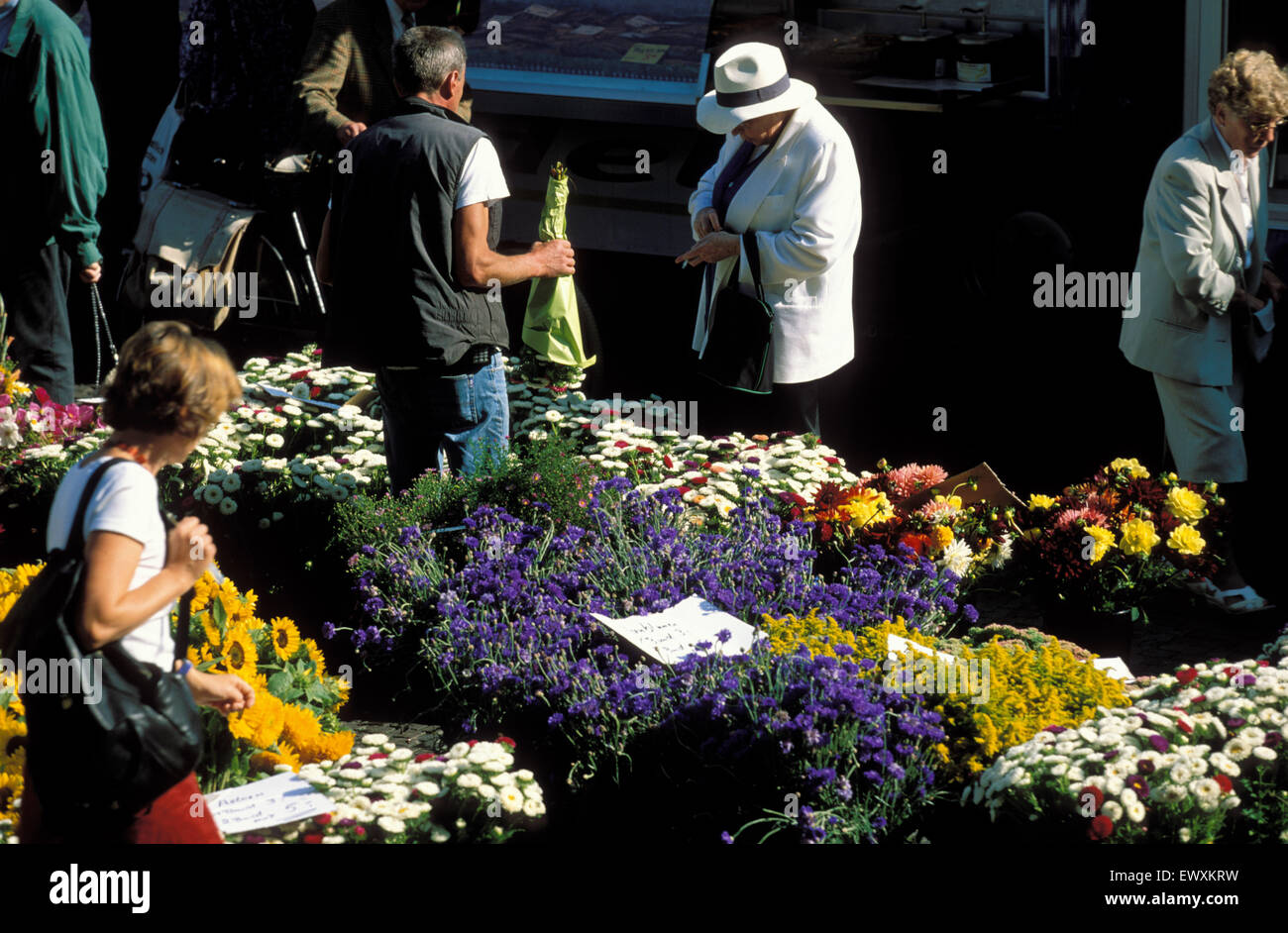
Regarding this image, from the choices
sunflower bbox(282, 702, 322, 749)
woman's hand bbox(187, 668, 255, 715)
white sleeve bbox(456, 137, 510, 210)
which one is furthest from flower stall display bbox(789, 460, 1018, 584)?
woman's hand bbox(187, 668, 255, 715)

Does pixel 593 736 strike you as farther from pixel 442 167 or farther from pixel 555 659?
pixel 442 167

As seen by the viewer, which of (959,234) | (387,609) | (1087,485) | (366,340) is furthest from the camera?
(959,234)

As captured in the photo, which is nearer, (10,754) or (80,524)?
(80,524)

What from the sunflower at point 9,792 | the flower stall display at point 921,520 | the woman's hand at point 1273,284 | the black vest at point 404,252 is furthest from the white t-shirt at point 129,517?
the woman's hand at point 1273,284

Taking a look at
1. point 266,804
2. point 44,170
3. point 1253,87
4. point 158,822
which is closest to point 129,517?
point 158,822

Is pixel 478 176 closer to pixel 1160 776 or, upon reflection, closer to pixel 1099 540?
pixel 1099 540

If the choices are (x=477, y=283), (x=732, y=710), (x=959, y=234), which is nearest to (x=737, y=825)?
(x=732, y=710)

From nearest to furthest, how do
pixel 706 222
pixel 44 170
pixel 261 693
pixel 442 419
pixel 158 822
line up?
pixel 158 822 → pixel 261 693 → pixel 442 419 → pixel 706 222 → pixel 44 170

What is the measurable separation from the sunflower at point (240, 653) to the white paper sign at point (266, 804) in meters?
0.46

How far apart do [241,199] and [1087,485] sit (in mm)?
4333

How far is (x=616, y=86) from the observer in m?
7.36

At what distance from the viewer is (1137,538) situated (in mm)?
4688

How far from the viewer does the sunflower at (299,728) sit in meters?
3.68

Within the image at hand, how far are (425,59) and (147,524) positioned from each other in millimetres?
2451
